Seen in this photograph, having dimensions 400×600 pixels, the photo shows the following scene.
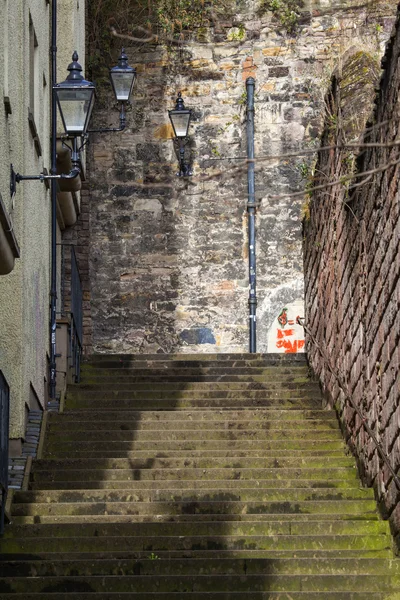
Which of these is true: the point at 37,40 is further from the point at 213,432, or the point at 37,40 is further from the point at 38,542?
the point at 38,542

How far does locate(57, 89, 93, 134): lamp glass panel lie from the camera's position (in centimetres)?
1284

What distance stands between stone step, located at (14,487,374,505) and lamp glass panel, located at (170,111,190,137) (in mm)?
9380

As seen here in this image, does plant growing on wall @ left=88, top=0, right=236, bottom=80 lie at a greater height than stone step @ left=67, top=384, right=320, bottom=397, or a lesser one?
greater

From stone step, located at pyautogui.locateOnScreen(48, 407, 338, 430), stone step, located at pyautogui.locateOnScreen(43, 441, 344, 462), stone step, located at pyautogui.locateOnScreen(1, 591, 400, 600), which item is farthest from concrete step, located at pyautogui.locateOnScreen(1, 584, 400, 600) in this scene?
stone step, located at pyautogui.locateOnScreen(48, 407, 338, 430)

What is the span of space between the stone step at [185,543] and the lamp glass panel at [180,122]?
1032cm

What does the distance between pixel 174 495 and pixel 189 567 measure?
1.57 m

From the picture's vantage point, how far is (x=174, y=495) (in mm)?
11539

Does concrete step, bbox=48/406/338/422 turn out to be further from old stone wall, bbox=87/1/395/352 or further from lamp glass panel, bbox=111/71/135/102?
old stone wall, bbox=87/1/395/352

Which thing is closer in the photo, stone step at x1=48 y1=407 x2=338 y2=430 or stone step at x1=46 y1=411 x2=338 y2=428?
stone step at x1=46 y1=411 x2=338 y2=428

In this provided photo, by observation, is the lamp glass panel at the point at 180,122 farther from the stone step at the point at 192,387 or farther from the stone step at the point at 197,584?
the stone step at the point at 197,584

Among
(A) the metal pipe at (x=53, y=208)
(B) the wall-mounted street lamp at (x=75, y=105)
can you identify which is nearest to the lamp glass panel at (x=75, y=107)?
(B) the wall-mounted street lamp at (x=75, y=105)

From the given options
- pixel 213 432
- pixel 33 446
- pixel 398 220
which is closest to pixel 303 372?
pixel 213 432

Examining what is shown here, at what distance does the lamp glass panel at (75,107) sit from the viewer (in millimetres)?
12844

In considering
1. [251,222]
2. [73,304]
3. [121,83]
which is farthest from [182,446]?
[251,222]
